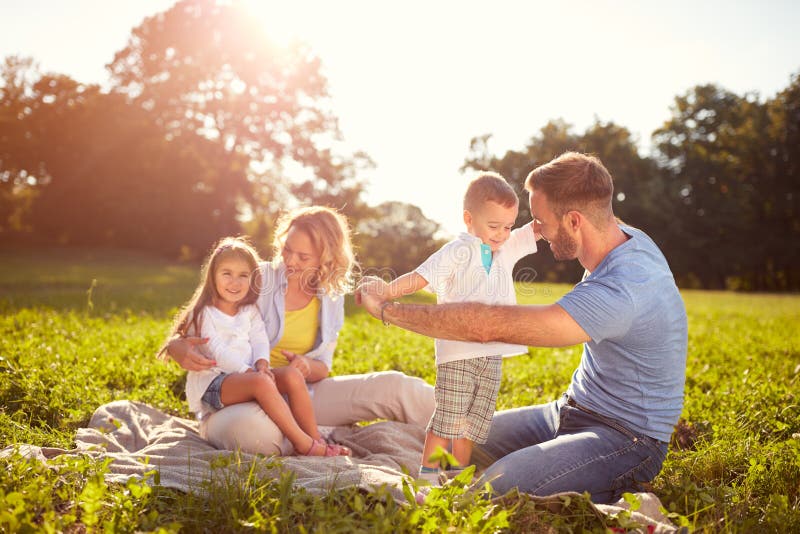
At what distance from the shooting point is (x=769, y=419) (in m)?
4.38

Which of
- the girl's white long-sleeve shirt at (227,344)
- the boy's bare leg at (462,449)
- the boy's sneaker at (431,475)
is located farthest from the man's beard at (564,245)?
the girl's white long-sleeve shirt at (227,344)

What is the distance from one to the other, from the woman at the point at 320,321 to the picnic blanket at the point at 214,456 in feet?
0.58

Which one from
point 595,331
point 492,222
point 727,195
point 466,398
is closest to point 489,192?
point 492,222

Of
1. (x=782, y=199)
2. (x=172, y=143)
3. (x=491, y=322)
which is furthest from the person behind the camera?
(x=782, y=199)

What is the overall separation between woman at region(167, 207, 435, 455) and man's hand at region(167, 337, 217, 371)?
0.60 m

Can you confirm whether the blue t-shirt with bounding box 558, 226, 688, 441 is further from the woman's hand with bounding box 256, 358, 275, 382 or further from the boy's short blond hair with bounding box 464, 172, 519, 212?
the woman's hand with bounding box 256, 358, 275, 382

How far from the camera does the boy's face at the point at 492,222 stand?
3.65 metres

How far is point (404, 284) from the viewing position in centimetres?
348

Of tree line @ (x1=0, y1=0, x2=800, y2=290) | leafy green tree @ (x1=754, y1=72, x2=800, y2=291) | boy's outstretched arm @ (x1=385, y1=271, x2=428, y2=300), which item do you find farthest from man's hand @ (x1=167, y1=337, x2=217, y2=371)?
leafy green tree @ (x1=754, y1=72, x2=800, y2=291)

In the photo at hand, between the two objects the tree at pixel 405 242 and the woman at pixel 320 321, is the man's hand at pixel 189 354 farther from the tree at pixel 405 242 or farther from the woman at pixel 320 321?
the tree at pixel 405 242

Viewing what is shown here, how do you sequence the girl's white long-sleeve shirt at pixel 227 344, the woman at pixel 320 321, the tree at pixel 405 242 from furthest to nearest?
the tree at pixel 405 242
the woman at pixel 320 321
the girl's white long-sleeve shirt at pixel 227 344

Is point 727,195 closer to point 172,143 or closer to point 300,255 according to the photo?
point 172,143

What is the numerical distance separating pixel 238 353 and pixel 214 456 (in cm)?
79

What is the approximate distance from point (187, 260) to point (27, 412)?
90.2ft
